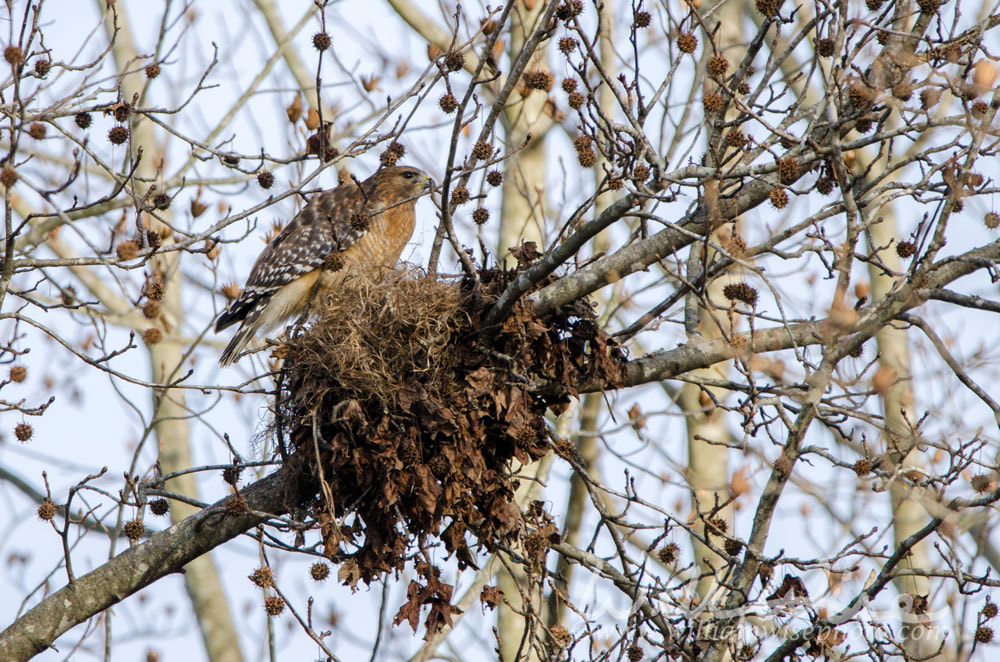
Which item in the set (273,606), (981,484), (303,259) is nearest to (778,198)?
(981,484)

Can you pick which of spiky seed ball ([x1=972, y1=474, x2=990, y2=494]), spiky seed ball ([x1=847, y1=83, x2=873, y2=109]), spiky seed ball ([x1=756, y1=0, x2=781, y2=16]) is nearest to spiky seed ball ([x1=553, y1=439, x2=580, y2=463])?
spiky seed ball ([x1=972, y1=474, x2=990, y2=494])

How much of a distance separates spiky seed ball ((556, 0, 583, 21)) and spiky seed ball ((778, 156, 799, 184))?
3.07 ft

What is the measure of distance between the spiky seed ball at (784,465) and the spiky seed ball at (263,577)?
2043mm

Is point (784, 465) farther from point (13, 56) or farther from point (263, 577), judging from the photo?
point (13, 56)

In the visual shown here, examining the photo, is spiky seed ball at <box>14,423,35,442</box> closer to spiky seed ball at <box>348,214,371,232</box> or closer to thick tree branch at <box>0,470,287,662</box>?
thick tree branch at <box>0,470,287,662</box>

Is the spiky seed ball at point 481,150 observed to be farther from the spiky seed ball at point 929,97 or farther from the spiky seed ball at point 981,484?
the spiky seed ball at point 981,484

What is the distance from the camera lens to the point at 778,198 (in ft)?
12.9

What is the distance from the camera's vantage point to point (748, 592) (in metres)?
4.23

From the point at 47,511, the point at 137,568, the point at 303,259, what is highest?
the point at 303,259

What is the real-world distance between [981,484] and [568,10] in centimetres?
244

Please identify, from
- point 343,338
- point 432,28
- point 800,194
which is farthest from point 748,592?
point 432,28

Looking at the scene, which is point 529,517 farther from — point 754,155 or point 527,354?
point 754,155

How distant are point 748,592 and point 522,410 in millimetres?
1187

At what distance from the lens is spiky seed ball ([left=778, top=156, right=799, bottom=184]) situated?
379 cm
